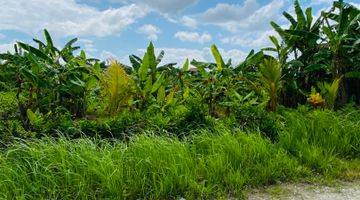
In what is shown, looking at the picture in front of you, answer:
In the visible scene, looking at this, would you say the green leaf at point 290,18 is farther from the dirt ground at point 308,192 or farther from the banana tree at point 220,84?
the dirt ground at point 308,192

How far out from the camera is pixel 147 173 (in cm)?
540

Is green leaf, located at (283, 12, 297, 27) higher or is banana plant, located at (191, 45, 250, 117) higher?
green leaf, located at (283, 12, 297, 27)

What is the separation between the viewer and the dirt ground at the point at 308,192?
5.50 metres

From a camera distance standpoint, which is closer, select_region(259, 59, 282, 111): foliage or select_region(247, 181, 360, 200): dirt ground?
select_region(247, 181, 360, 200): dirt ground

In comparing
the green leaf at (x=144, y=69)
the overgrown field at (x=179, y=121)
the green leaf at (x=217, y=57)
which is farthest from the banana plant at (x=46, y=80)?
the green leaf at (x=217, y=57)

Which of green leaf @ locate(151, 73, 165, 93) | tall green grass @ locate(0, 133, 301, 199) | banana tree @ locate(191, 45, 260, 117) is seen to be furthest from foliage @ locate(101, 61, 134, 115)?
tall green grass @ locate(0, 133, 301, 199)

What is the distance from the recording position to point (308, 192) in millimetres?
5676

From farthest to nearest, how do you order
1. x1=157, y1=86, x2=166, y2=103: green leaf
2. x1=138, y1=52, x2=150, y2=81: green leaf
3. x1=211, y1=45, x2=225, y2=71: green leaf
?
x1=211, y1=45, x2=225, y2=71: green leaf
x1=138, y1=52, x2=150, y2=81: green leaf
x1=157, y1=86, x2=166, y2=103: green leaf

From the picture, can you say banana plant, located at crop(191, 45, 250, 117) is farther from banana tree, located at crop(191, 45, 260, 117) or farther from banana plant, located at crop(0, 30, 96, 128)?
banana plant, located at crop(0, 30, 96, 128)

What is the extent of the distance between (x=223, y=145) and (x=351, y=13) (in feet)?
17.0

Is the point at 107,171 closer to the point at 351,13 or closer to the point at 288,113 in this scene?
the point at 288,113

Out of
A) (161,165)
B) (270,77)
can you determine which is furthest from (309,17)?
(161,165)

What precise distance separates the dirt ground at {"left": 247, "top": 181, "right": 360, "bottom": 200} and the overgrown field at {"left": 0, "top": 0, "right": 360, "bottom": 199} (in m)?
0.15

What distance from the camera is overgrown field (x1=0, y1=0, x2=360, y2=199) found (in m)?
5.29
